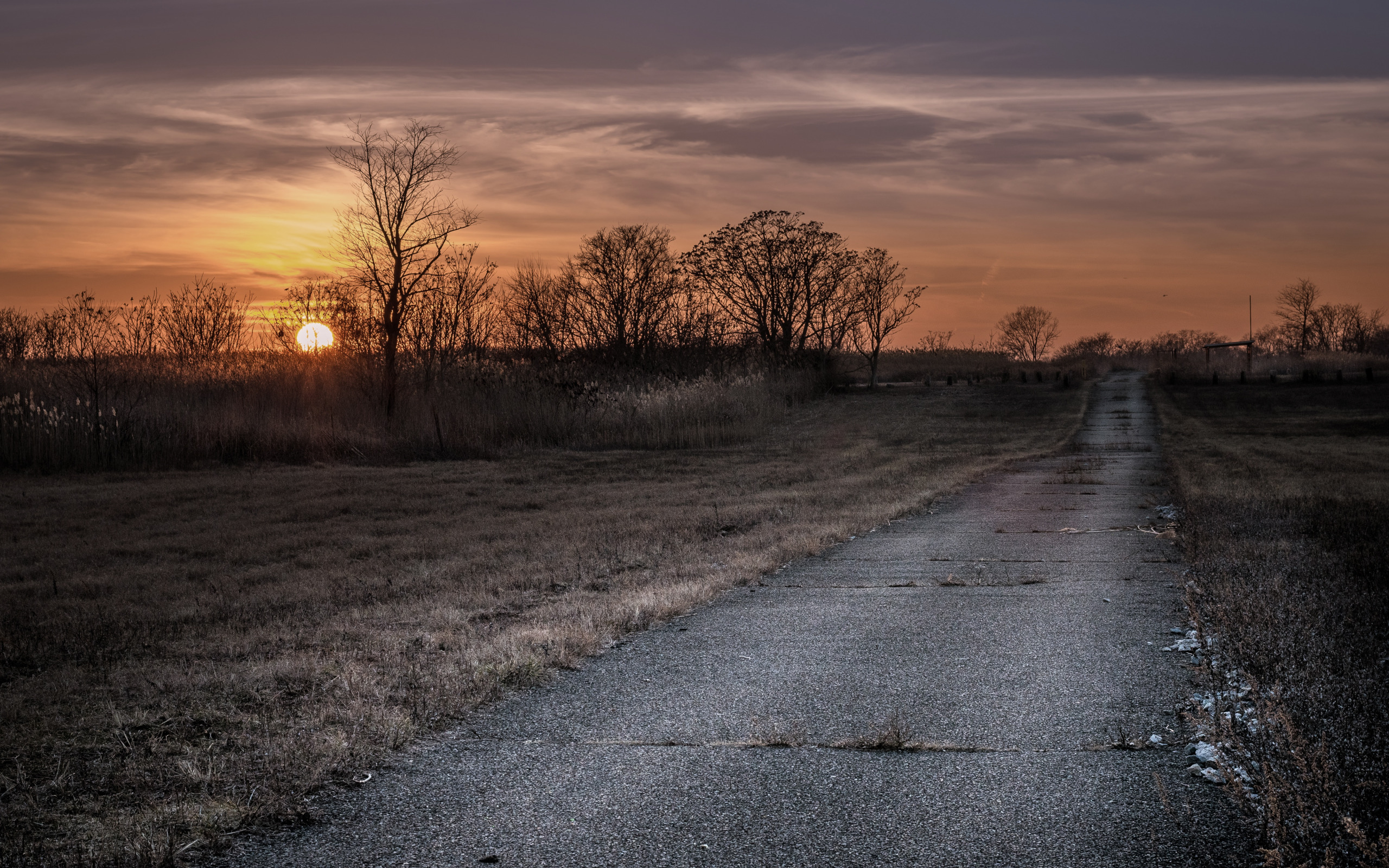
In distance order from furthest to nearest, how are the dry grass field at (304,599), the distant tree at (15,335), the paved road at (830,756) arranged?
the distant tree at (15,335) → the dry grass field at (304,599) → the paved road at (830,756)

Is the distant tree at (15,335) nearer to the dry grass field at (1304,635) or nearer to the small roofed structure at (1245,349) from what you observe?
the dry grass field at (1304,635)

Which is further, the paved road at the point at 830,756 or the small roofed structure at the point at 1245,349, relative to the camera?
the small roofed structure at the point at 1245,349

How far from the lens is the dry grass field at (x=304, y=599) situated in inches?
161

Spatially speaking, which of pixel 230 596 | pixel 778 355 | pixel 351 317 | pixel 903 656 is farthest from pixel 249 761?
pixel 778 355

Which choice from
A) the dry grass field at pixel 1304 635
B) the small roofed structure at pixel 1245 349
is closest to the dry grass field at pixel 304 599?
the dry grass field at pixel 1304 635

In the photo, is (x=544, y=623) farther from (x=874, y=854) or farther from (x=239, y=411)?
(x=239, y=411)

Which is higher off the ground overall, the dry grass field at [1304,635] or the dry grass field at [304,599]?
the dry grass field at [1304,635]

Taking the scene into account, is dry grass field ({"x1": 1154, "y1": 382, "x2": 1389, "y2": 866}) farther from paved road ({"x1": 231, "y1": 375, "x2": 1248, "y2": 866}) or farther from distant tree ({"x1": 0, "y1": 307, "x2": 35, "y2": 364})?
distant tree ({"x1": 0, "y1": 307, "x2": 35, "y2": 364})

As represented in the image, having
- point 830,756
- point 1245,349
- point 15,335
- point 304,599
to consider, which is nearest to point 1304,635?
point 830,756

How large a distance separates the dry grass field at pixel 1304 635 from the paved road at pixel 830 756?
257mm

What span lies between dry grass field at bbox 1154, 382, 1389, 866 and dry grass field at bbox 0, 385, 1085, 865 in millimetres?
3421

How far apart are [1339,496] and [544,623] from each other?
11170 mm

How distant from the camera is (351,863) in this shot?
3373 millimetres

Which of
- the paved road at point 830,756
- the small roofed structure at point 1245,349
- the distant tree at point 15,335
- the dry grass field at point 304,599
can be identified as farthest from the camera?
the small roofed structure at point 1245,349
